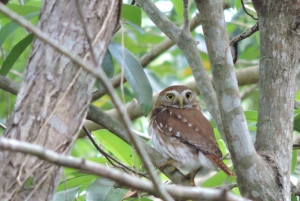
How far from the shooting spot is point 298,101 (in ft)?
11.5

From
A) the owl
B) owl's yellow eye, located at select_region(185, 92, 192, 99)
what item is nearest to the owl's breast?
the owl

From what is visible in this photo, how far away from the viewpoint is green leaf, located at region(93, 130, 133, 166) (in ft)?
10.5

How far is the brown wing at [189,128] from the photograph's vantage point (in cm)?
370

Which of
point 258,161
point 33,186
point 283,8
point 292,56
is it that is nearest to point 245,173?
point 258,161

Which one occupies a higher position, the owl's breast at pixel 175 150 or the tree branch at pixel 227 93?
the tree branch at pixel 227 93

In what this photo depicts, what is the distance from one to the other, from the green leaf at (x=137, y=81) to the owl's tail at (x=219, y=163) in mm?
673

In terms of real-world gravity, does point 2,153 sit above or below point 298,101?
above

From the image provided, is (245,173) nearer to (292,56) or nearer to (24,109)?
(292,56)

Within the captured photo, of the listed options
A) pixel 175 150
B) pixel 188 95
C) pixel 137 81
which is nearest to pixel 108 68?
pixel 137 81

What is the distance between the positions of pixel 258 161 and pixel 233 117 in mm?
230

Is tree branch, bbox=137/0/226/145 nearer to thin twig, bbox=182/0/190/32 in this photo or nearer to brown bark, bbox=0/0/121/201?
thin twig, bbox=182/0/190/32

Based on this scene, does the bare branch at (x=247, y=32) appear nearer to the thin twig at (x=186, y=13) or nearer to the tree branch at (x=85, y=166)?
the thin twig at (x=186, y=13)

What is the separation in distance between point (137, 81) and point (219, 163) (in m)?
0.85

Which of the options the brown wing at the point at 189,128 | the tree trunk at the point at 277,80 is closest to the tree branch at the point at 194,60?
the tree trunk at the point at 277,80
